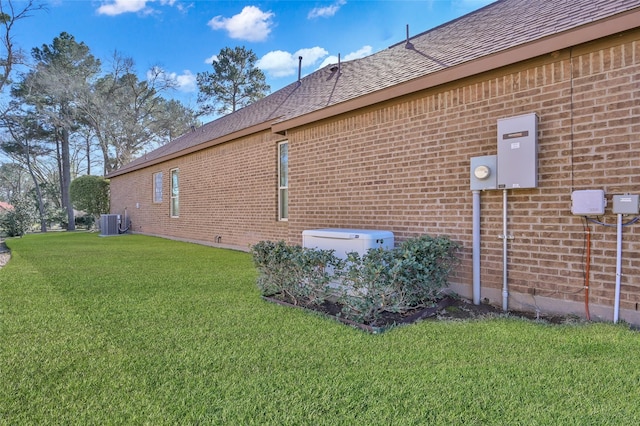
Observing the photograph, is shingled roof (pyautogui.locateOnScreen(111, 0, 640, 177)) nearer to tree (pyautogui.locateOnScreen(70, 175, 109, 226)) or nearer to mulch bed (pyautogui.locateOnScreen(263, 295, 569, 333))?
mulch bed (pyautogui.locateOnScreen(263, 295, 569, 333))

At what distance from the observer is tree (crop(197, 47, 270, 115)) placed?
2697cm

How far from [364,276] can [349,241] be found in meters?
0.96

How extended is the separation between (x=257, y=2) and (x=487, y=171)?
11580mm

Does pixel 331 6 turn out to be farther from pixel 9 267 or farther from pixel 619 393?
pixel 619 393

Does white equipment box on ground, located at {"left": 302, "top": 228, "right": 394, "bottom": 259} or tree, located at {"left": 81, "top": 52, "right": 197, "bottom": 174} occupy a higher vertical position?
tree, located at {"left": 81, "top": 52, "right": 197, "bottom": 174}

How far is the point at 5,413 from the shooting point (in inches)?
79.0

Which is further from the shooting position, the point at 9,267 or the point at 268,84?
the point at 268,84

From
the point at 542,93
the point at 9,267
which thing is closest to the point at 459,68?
the point at 542,93

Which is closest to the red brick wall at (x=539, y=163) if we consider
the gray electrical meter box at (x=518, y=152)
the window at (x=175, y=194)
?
the gray electrical meter box at (x=518, y=152)

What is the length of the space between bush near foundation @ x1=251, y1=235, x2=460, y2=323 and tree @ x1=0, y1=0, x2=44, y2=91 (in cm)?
1714

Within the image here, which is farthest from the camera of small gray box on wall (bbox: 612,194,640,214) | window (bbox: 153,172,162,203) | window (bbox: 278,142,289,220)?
window (bbox: 153,172,162,203)

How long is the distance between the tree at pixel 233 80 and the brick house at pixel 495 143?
21.8m

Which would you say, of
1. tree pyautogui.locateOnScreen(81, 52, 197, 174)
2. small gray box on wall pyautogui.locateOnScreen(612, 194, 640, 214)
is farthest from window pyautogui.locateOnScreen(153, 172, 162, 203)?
tree pyautogui.locateOnScreen(81, 52, 197, 174)

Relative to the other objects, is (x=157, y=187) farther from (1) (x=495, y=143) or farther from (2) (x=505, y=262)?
(2) (x=505, y=262)
